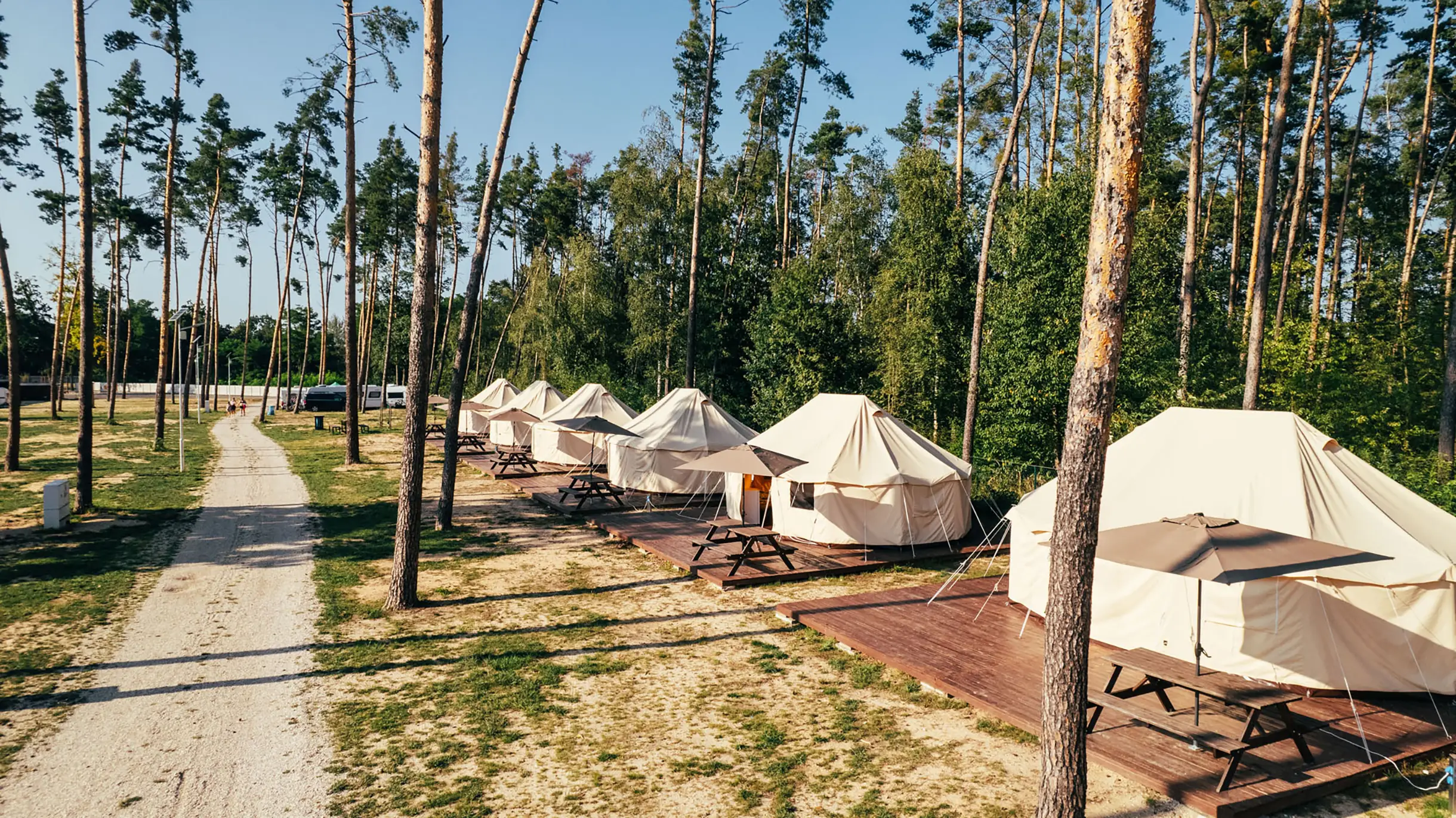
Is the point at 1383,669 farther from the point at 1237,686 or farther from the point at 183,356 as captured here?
the point at 183,356

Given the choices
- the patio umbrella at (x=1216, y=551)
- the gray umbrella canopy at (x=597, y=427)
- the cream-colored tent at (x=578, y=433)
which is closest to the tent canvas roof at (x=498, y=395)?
the cream-colored tent at (x=578, y=433)

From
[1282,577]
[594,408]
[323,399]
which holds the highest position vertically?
[594,408]

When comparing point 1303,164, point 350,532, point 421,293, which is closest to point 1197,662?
point 421,293

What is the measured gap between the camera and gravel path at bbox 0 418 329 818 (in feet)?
17.1

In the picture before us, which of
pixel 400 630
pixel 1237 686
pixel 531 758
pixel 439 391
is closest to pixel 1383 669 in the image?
pixel 1237 686

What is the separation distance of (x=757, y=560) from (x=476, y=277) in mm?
6785

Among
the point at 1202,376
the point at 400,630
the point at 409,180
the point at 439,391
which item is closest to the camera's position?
the point at 400,630

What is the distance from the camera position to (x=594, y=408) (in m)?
21.6

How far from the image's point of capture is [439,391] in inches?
2096

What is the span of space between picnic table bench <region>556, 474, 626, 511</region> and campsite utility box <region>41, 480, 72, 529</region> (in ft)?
28.5

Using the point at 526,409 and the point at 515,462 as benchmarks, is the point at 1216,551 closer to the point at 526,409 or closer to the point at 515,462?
the point at 515,462

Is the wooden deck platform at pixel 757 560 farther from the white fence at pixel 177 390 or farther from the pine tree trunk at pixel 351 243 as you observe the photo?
the white fence at pixel 177 390

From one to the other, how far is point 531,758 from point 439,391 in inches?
2013

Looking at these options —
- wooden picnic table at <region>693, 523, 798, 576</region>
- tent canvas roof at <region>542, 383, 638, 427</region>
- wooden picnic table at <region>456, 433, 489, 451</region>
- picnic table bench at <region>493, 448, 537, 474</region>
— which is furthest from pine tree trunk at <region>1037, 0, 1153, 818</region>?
wooden picnic table at <region>456, 433, 489, 451</region>
